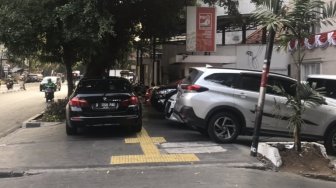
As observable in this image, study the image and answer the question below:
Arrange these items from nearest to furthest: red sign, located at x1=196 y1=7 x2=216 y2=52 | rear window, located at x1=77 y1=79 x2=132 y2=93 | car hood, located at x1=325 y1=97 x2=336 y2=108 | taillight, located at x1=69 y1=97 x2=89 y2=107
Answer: car hood, located at x1=325 y1=97 x2=336 y2=108 → taillight, located at x1=69 y1=97 x2=89 y2=107 → rear window, located at x1=77 y1=79 x2=132 y2=93 → red sign, located at x1=196 y1=7 x2=216 y2=52

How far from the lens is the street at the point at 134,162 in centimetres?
793

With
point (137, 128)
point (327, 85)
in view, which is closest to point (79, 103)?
point (137, 128)

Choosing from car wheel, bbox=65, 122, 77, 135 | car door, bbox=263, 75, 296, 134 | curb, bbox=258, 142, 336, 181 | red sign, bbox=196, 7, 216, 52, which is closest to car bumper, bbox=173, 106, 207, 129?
car door, bbox=263, 75, 296, 134

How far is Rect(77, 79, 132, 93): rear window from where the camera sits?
12.9 meters

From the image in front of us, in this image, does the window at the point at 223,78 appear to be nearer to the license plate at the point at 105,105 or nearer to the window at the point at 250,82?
the window at the point at 250,82

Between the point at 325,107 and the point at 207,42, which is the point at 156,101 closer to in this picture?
the point at 207,42

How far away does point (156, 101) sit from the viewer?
18.5 m

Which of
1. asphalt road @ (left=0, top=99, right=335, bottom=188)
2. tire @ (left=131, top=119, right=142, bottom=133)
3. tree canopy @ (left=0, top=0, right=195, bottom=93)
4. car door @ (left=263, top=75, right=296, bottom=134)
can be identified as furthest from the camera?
tree canopy @ (left=0, top=0, right=195, bottom=93)

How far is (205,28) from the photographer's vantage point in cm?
2141

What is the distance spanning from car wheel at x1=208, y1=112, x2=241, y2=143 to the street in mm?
250

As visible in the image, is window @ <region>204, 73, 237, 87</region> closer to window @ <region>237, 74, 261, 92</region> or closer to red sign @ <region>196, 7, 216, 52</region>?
window @ <region>237, 74, 261, 92</region>

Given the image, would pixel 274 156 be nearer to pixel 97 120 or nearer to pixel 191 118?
pixel 191 118

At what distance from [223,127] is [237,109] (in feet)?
1.63

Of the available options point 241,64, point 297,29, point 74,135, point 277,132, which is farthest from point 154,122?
point 241,64
